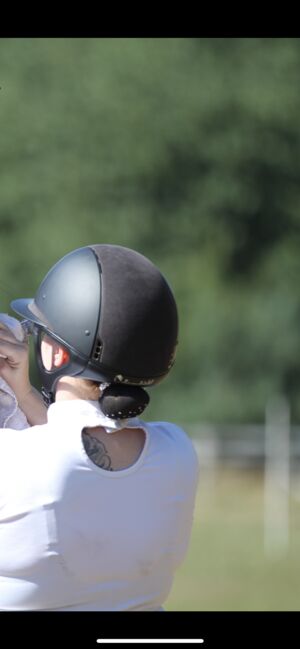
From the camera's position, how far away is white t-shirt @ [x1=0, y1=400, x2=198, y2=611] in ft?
7.33

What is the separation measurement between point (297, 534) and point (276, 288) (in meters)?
6.99

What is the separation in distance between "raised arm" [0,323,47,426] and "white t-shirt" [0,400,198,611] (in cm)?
19

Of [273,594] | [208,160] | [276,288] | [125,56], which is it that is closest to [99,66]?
[125,56]

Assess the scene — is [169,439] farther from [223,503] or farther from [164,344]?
[223,503]

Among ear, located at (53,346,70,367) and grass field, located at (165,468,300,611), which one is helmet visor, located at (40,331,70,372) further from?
grass field, located at (165,468,300,611)

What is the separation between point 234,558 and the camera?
13.1 m

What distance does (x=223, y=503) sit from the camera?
16.1 m

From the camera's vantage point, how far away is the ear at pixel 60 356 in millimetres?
2420

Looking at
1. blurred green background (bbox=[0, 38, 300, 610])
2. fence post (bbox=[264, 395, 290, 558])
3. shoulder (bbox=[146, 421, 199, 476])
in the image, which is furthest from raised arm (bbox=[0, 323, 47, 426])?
blurred green background (bbox=[0, 38, 300, 610])

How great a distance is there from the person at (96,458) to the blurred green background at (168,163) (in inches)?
674

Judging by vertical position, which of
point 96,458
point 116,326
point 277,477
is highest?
point 116,326

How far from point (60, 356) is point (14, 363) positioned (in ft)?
0.43

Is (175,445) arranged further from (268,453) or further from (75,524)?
(268,453)

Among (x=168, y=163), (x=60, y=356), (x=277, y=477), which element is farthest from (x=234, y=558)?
(x=60, y=356)
